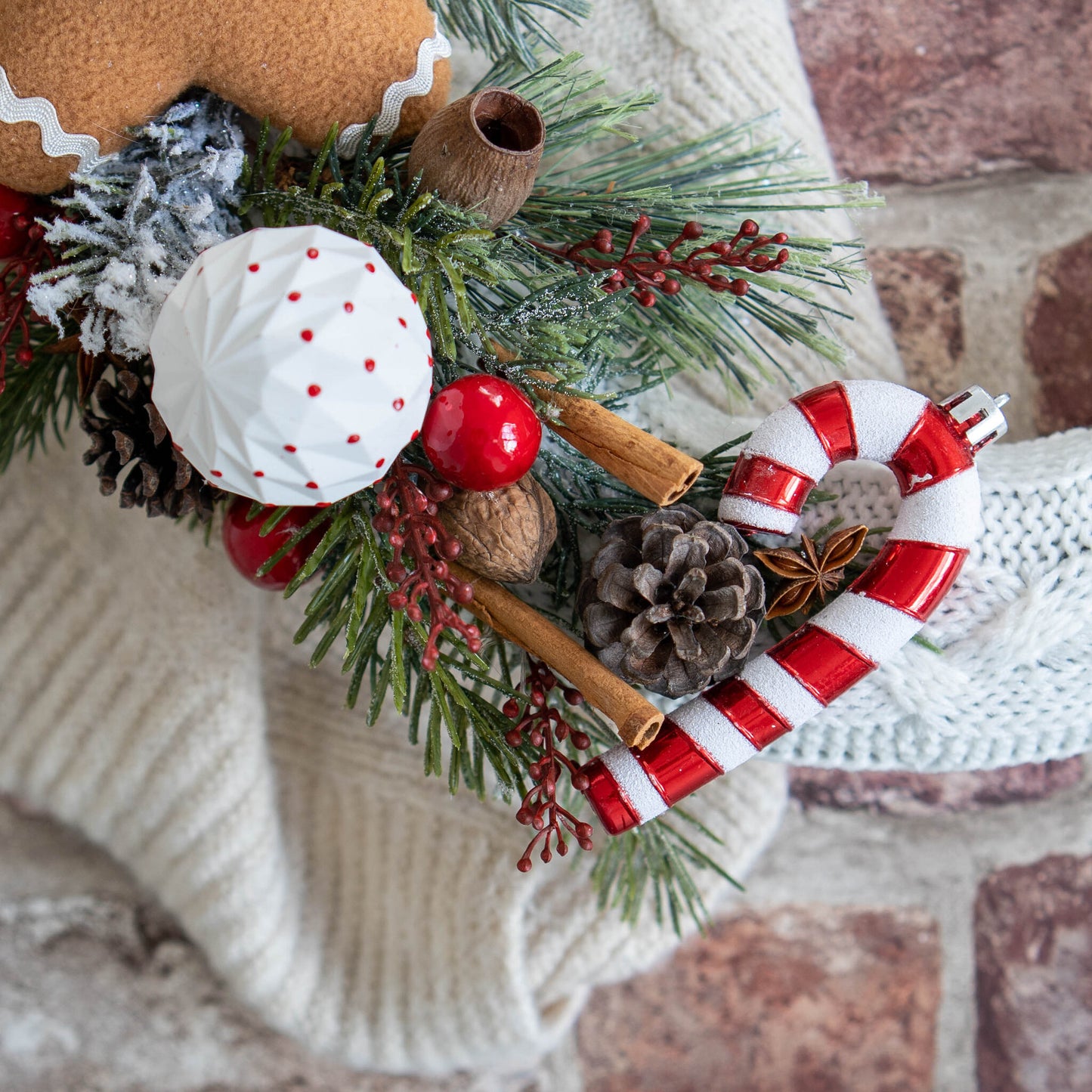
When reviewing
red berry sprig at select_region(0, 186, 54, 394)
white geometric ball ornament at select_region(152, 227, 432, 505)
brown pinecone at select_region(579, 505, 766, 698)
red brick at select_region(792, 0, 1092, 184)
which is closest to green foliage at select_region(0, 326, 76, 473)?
red berry sprig at select_region(0, 186, 54, 394)

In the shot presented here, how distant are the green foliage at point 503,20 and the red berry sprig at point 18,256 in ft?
0.64

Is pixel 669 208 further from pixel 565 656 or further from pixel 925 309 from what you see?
pixel 925 309

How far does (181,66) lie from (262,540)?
7.5 inches

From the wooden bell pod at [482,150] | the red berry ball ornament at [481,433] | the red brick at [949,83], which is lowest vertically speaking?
the red berry ball ornament at [481,433]

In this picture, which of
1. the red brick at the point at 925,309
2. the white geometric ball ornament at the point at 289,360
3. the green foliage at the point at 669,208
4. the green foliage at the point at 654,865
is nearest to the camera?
the white geometric ball ornament at the point at 289,360

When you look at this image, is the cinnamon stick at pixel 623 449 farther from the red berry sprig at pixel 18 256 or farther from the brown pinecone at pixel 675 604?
the red berry sprig at pixel 18 256

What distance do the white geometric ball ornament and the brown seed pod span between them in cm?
6

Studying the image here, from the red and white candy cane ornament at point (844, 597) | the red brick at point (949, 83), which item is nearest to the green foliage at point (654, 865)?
the red and white candy cane ornament at point (844, 597)

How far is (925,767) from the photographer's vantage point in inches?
17.2

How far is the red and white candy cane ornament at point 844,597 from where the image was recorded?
0.36m

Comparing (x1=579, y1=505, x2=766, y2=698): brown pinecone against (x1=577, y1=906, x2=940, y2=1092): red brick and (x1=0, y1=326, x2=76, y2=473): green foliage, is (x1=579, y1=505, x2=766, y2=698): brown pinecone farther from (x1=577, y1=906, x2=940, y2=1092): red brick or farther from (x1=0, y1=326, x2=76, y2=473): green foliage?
(x1=577, y1=906, x2=940, y2=1092): red brick

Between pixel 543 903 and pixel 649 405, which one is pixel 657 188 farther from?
pixel 543 903

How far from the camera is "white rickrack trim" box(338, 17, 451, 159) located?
0.35 m

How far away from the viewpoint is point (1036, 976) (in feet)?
2.26
